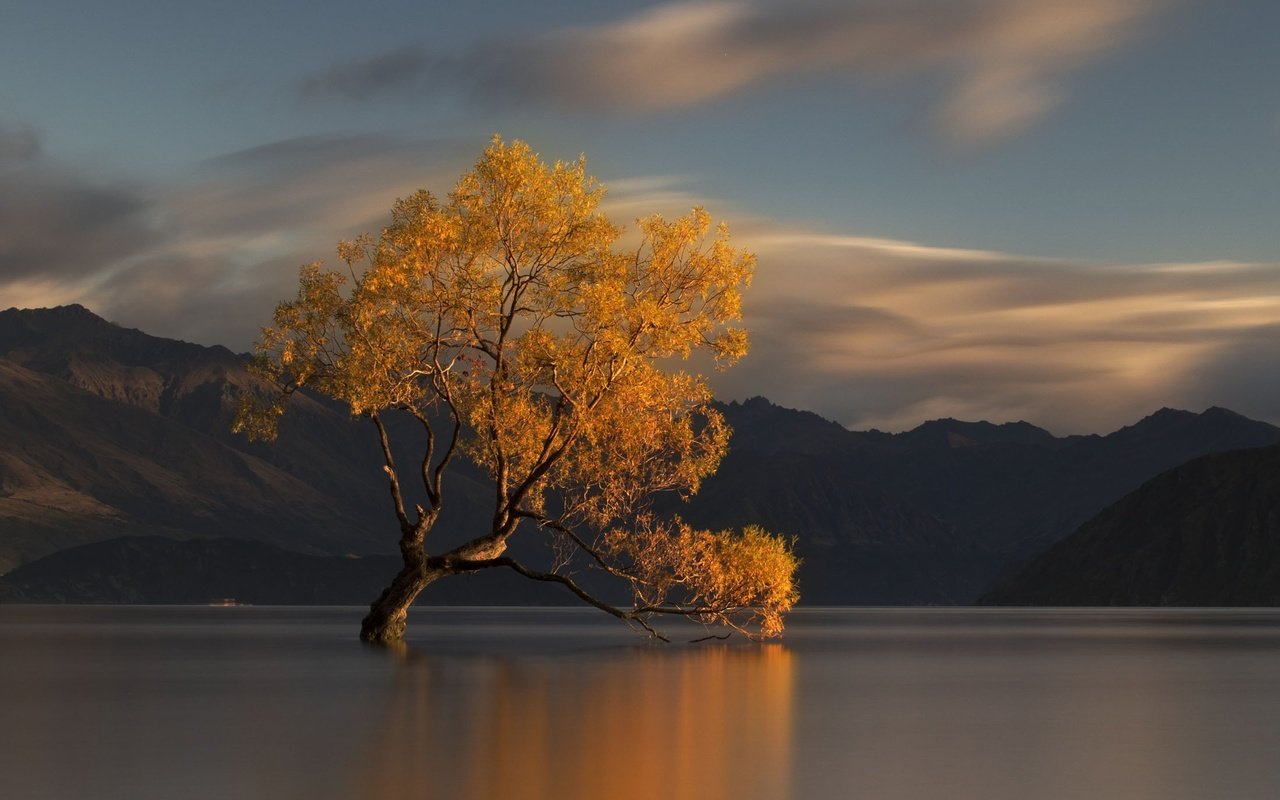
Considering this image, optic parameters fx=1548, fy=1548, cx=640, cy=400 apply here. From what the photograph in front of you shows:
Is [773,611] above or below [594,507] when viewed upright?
below

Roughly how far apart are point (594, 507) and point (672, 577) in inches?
221

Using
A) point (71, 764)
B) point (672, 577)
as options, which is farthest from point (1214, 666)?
point (71, 764)

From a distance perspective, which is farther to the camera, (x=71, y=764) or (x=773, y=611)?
(x=773, y=611)

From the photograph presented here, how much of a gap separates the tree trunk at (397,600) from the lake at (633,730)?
5.99m

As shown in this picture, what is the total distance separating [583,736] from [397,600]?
1840 inches

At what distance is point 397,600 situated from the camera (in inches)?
3113

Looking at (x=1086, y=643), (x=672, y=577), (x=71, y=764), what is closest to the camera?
(x=71, y=764)

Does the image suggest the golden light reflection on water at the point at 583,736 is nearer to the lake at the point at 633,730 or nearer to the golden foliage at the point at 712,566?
the lake at the point at 633,730

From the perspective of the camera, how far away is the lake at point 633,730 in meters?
26.4

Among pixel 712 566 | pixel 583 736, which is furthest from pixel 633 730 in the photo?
pixel 712 566

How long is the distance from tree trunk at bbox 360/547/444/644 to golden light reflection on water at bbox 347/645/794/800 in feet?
49.6

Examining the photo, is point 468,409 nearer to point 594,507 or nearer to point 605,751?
point 594,507

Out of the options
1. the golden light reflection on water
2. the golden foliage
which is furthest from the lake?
the golden foliage

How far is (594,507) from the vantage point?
71500mm
